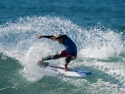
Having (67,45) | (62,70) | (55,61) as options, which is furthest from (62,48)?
(67,45)

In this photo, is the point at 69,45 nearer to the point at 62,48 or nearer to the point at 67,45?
the point at 67,45

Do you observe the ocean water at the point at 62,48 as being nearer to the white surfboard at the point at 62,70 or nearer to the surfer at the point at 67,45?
the white surfboard at the point at 62,70

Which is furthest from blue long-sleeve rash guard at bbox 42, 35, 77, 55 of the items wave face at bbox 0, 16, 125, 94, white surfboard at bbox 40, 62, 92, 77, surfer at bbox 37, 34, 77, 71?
wave face at bbox 0, 16, 125, 94

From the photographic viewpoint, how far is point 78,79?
1273 centimetres

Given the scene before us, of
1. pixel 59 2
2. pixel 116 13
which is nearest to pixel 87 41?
pixel 116 13

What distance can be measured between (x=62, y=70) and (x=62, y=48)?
13.6 feet

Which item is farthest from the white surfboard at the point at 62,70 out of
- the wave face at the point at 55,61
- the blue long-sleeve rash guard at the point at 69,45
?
the blue long-sleeve rash guard at the point at 69,45

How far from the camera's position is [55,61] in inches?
A: 587

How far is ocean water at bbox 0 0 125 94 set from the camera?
12.1 metres

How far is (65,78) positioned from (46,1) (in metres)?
21.3

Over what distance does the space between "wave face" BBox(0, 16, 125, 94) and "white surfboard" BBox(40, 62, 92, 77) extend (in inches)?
9.4

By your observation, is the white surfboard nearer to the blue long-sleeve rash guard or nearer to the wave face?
the wave face

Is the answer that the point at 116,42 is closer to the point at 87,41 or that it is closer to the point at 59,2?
the point at 87,41

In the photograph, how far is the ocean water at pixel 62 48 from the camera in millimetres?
12102
